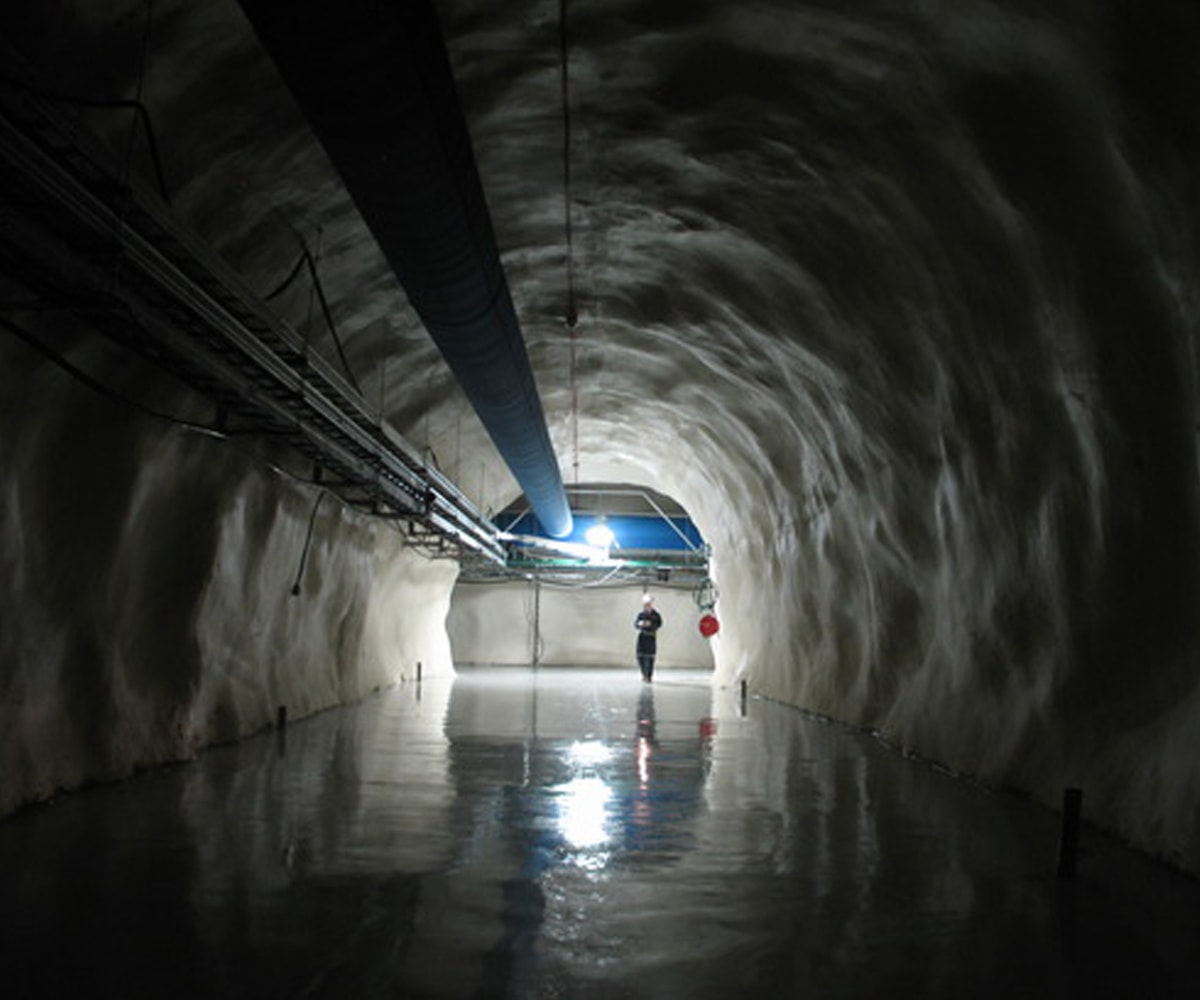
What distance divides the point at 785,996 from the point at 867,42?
4.47m

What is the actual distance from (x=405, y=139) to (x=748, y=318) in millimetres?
5937

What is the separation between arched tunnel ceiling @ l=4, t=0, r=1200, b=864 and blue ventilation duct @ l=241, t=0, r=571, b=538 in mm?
949

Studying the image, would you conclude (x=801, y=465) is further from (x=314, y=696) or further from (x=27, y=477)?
(x=27, y=477)

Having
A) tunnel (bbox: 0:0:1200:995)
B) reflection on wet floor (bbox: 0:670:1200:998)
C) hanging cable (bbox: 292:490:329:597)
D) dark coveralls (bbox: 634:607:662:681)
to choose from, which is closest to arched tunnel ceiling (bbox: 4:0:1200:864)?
tunnel (bbox: 0:0:1200:995)

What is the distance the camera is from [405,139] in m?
5.20

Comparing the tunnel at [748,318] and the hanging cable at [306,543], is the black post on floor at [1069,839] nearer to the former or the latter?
the tunnel at [748,318]

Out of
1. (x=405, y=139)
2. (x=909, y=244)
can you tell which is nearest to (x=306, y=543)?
(x=909, y=244)

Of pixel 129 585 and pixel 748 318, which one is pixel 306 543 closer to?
pixel 129 585

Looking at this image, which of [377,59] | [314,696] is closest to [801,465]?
[314,696]

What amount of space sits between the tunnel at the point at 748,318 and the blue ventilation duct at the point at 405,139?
0.37ft

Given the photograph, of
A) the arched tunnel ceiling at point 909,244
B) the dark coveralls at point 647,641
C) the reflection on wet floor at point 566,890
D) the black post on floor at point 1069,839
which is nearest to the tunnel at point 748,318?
the arched tunnel ceiling at point 909,244

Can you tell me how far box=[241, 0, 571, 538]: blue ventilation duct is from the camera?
434 cm

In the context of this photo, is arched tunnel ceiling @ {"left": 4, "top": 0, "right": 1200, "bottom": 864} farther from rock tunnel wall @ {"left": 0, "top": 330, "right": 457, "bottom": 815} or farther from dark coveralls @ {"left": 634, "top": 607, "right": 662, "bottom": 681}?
dark coveralls @ {"left": 634, "top": 607, "right": 662, "bottom": 681}

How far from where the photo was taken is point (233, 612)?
10.8m
